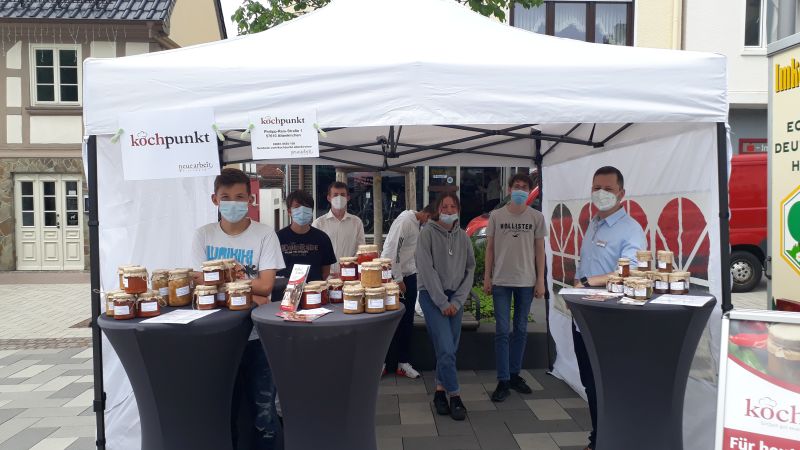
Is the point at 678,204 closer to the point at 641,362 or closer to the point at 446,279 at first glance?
the point at 641,362

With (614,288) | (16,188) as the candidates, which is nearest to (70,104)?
(16,188)

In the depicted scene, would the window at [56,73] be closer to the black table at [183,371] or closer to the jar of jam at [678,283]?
the black table at [183,371]

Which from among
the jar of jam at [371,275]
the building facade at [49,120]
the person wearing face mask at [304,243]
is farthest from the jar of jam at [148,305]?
the building facade at [49,120]

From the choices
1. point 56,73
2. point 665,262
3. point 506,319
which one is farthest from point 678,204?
point 56,73

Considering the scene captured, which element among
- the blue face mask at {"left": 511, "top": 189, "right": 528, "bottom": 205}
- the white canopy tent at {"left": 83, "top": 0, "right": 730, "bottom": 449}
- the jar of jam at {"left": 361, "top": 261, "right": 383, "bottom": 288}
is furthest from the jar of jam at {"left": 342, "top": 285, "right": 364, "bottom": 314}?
the blue face mask at {"left": 511, "top": 189, "right": 528, "bottom": 205}

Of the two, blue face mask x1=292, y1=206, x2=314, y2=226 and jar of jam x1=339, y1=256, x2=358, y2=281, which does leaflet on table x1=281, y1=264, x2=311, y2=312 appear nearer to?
jar of jam x1=339, y1=256, x2=358, y2=281

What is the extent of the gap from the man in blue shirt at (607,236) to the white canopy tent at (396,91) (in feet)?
1.30

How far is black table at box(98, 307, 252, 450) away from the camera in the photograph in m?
2.54

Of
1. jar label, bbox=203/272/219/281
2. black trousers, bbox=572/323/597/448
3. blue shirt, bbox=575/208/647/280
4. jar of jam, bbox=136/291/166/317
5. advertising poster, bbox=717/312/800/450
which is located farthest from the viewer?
black trousers, bbox=572/323/597/448

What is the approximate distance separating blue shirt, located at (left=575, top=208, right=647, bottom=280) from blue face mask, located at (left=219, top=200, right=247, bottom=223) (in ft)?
6.74

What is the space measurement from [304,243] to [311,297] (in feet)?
4.43

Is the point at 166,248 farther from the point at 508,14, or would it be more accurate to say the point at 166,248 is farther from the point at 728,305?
the point at 508,14

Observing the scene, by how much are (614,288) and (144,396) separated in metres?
2.35

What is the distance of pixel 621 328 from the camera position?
2783 millimetres
